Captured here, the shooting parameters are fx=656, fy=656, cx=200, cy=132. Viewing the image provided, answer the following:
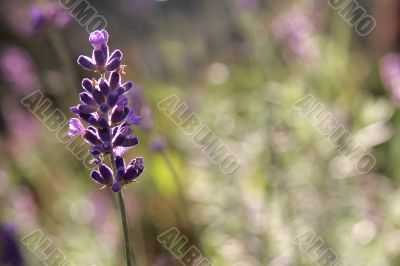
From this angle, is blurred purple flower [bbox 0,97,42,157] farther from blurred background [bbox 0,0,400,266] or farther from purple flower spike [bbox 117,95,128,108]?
purple flower spike [bbox 117,95,128,108]

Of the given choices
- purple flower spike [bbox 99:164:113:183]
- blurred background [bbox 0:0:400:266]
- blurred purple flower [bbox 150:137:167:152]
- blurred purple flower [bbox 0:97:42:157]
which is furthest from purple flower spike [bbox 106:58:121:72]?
blurred purple flower [bbox 0:97:42:157]

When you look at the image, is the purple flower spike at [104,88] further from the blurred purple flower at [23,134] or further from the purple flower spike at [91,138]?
the blurred purple flower at [23,134]

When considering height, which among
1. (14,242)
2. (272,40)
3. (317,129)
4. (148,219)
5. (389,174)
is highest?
(272,40)

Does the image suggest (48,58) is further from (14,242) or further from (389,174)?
(14,242)

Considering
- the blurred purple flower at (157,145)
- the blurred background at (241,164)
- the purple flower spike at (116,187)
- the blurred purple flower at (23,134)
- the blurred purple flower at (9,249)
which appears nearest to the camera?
the purple flower spike at (116,187)

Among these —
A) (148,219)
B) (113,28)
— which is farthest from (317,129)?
(113,28)

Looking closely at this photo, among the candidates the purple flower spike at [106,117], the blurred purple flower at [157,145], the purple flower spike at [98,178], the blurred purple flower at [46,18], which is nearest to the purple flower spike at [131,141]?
the purple flower spike at [106,117]

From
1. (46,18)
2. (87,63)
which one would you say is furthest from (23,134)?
(87,63)
